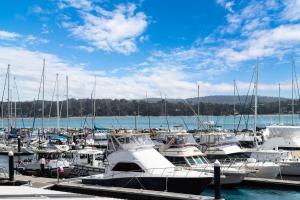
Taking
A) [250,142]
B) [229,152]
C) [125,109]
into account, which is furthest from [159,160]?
[125,109]

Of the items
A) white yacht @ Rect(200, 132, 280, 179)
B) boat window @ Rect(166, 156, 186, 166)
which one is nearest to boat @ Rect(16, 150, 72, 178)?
boat window @ Rect(166, 156, 186, 166)

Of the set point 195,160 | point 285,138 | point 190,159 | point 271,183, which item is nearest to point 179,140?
point 190,159

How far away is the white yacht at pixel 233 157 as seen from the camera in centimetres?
2872

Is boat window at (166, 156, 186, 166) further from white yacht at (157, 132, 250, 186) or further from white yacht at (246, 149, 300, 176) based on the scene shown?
white yacht at (246, 149, 300, 176)

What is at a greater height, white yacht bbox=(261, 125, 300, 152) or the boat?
white yacht bbox=(261, 125, 300, 152)

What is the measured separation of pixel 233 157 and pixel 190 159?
24.6 feet

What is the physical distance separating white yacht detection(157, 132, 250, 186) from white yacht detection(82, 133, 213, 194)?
4.64 metres

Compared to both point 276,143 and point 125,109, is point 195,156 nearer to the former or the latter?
point 276,143

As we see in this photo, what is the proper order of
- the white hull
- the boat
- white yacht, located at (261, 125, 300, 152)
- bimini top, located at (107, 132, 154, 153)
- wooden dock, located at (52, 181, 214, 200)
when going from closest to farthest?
1. wooden dock, located at (52, 181, 214, 200)
2. bimini top, located at (107, 132, 154, 153)
3. the white hull
4. the boat
5. white yacht, located at (261, 125, 300, 152)

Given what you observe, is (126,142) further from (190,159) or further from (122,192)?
(190,159)

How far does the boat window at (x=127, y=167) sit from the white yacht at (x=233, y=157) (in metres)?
8.40

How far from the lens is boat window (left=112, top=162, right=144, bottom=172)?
22.1 metres

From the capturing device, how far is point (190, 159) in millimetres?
27750

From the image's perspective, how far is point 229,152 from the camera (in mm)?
33938
